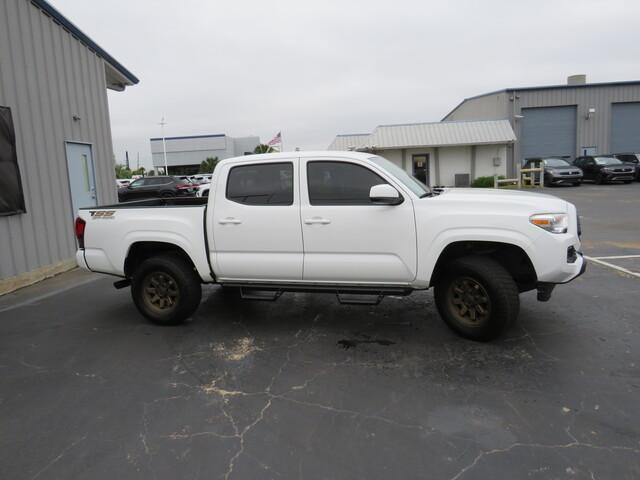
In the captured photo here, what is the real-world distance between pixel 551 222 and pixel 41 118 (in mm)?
8270

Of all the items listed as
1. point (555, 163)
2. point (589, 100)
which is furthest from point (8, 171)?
point (589, 100)

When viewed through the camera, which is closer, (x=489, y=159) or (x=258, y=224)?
(x=258, y=224)

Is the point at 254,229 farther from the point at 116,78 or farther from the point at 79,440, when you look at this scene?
the point at 116,78

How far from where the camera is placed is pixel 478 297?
4.46m

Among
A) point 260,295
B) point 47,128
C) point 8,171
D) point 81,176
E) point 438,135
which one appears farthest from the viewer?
point 438,135

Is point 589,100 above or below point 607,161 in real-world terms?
above

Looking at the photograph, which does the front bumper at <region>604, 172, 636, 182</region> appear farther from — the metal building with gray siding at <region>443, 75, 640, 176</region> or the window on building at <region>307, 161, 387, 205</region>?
the window on building at <region>307, 161, 387, 205</region>

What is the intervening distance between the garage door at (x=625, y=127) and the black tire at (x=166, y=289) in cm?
3508

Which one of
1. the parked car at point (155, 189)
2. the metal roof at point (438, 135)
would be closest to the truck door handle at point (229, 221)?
the parked car at point (155, 189)

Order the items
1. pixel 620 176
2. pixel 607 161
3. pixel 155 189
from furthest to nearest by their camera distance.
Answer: pixel 607 161, pixel 620 176, pixel 155 189

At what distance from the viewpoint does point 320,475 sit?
2.73 meters

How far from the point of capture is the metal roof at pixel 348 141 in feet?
99.1

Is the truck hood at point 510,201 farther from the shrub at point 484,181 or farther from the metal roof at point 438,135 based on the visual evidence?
the metal roof at point 438,135

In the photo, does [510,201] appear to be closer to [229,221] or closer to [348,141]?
[229,221]
